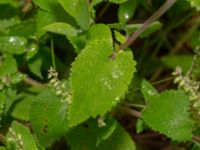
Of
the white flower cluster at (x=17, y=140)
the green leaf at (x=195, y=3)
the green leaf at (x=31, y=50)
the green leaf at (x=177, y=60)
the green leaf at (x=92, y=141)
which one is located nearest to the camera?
the green leaf at (x=195, y=3)

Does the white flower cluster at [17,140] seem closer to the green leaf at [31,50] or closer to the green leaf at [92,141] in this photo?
the green leaf at [92,141]

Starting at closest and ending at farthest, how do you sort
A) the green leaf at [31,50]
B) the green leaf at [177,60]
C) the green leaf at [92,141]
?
1. the green leaf at [92,141]
2. the green leaf at [31,50]
3. the green leaf at [177,60]

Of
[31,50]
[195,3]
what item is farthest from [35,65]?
[195,3]

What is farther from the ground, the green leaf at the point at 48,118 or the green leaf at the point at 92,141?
the green leaf at the point at 48,118

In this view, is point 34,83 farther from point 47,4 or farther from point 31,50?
point 47,4

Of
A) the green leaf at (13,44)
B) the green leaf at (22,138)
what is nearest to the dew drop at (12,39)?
the green leaf at (13,44)

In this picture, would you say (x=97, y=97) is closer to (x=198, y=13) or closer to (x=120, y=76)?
(x=120, y=76)

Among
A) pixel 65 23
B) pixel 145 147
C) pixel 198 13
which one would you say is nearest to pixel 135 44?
pixel 198 13
